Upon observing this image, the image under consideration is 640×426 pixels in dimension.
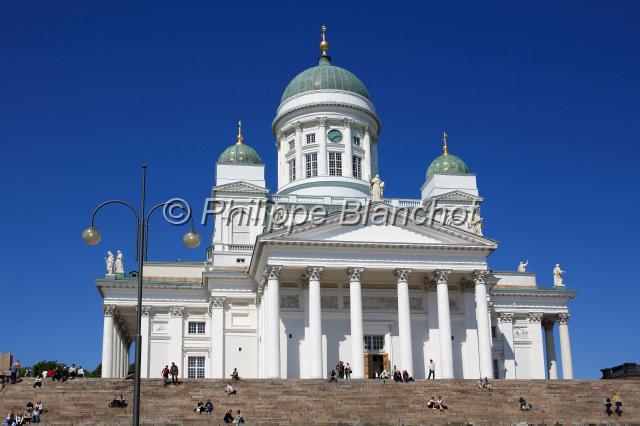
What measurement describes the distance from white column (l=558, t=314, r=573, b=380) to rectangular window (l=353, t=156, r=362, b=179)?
17.8 meters

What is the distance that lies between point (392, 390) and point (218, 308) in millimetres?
17138

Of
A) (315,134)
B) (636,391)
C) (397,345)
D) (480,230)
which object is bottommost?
(636,391)

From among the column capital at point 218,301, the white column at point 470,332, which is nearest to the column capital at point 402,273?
the white column at point 470,332

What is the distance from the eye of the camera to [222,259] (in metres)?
56.7

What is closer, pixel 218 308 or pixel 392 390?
pixel 392 390

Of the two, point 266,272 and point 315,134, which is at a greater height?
point 315,134

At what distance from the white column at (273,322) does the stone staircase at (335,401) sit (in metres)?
5.01

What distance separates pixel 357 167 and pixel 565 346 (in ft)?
64.5

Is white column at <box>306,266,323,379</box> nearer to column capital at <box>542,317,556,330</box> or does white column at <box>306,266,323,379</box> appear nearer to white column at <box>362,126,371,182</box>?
white column at <box>362,126,371,182</box>

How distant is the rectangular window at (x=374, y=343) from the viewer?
50.7 meters

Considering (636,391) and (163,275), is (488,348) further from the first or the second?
(163,275)

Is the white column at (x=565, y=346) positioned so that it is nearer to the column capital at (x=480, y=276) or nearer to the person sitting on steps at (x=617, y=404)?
the column capital at (x=480, y=276)

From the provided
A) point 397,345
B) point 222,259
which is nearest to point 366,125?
point 222,259

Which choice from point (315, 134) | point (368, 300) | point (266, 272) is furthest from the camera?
point (315, 134)
